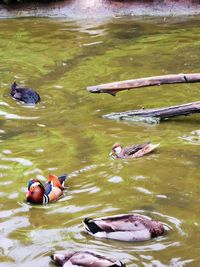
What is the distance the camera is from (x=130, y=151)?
18.6 ft

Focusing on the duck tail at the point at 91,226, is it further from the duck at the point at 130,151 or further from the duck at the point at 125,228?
the duck at the point at 130,151

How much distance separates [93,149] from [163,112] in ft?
3.69

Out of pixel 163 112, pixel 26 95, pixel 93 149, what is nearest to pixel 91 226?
pixel 93 149

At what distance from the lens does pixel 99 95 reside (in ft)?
26.6

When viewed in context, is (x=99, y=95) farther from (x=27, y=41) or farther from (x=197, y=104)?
(x=27, y=41)

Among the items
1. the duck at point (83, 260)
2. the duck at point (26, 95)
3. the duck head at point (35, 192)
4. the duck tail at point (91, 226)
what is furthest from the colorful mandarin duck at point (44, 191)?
the duck at point (26, 95)

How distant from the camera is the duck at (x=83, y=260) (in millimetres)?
3492

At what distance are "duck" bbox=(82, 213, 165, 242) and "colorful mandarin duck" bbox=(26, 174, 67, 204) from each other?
2.18 ft

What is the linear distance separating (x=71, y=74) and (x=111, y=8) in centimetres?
556

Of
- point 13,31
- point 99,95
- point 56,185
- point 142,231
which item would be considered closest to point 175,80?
point 99,95

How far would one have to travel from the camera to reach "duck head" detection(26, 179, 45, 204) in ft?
15.1

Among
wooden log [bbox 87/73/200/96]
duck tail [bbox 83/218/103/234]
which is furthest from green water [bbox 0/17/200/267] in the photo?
wooden log [bbox 87/73/200/96]

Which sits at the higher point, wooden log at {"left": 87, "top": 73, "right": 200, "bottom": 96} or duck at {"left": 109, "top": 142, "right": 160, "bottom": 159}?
wooden log at {"left": 87, "top": 73, "right": 200, "bottom": 96}

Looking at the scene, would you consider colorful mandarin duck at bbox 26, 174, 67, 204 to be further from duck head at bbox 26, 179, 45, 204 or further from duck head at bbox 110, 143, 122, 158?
duck head at bbox 110, 143, 122, 158
